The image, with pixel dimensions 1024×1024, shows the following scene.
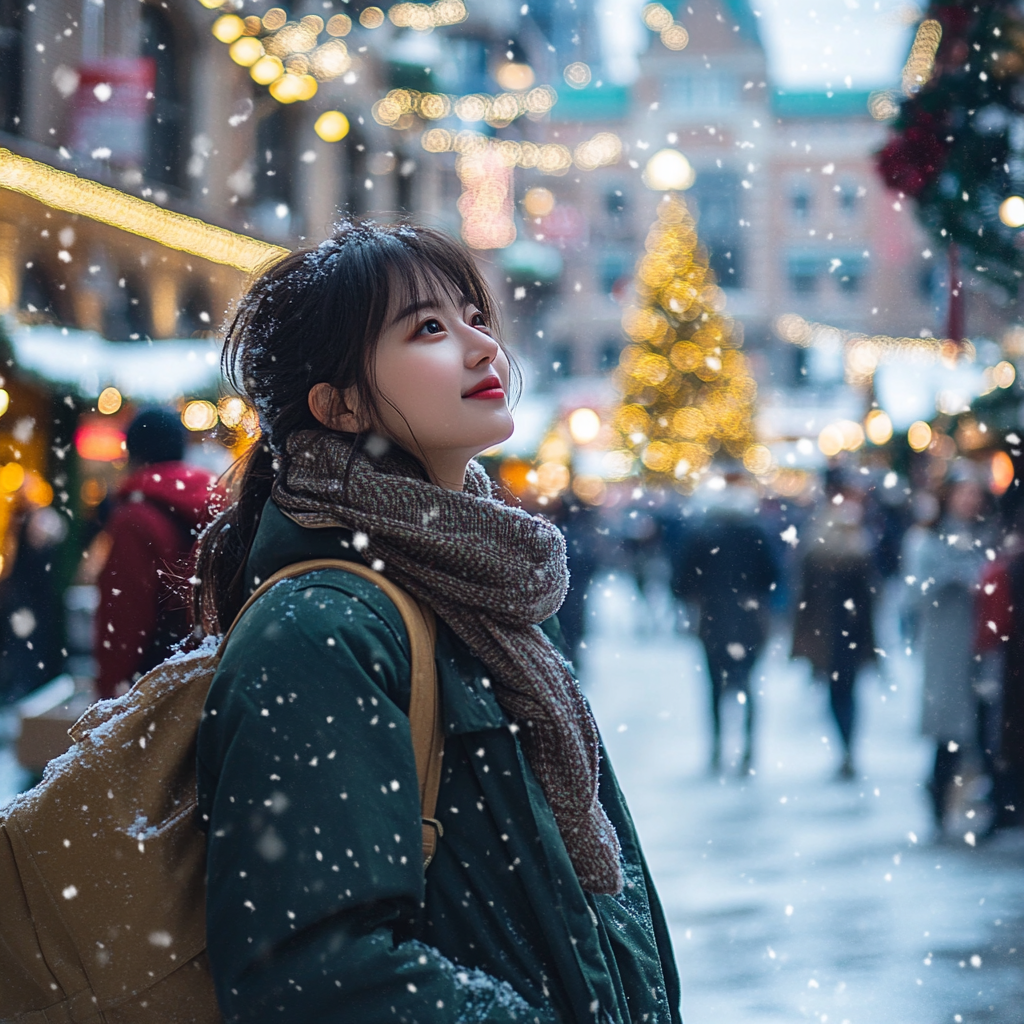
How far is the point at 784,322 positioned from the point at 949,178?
131 ft

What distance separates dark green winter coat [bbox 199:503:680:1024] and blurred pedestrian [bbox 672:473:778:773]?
21.4 feet

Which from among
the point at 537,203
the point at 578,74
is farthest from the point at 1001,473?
the point at 537,203

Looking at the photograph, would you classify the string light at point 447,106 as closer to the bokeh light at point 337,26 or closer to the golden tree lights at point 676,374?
the bokeh light at point 337,26

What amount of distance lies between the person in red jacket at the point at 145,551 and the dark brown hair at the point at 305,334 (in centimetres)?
189

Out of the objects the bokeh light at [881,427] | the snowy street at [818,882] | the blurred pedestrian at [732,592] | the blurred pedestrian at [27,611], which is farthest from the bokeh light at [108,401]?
the bokeh light at [881,427]

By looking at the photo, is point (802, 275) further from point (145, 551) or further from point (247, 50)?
point (145, 551)

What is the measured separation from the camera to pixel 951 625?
6609 mm

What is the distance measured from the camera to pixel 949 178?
394cm

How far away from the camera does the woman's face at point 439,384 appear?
1476 millimetres

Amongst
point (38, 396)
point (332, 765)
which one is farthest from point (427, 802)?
point (38, 396)

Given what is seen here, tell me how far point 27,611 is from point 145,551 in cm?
643

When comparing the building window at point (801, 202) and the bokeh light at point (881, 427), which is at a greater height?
the building window at point (801, 202)

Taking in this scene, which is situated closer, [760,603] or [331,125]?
[760,603]

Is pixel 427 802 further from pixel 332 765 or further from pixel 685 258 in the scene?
pixel 685 258
